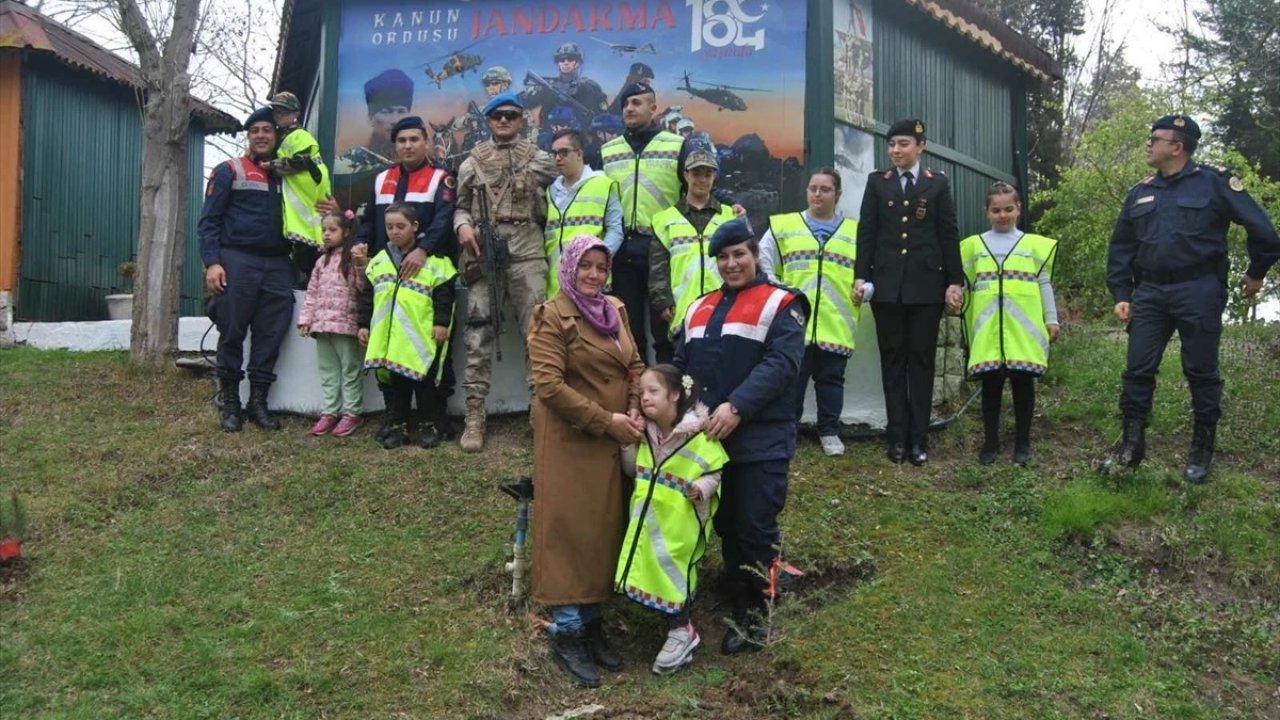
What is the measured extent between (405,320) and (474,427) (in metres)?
0.83

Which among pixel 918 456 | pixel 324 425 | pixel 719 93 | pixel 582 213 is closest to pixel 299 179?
pixel 324 425

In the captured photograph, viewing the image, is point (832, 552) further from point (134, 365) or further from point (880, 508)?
point (134, 365)

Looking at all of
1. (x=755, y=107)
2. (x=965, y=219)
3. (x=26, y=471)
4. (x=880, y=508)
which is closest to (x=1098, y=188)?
(x=965, y=219)

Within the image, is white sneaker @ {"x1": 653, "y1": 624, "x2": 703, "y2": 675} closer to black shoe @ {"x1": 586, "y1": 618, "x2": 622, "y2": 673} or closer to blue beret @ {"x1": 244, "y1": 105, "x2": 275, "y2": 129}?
black shoe @ {"x1": 586, "y1": 618, "x2": 622, "y2": 673}

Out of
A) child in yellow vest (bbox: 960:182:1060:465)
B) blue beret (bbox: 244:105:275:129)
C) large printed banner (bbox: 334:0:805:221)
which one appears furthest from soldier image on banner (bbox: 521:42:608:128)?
child in yellow vest (bbox: 960:182:1060:465)

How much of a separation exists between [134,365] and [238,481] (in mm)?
3624

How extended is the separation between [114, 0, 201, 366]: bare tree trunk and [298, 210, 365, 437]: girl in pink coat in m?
2.89

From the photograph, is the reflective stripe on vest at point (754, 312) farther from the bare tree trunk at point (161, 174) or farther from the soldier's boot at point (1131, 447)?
the bare tree trunk at point (161, 174)

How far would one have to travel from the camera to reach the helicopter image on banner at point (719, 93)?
7848 millimetres

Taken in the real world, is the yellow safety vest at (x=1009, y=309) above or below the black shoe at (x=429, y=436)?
above

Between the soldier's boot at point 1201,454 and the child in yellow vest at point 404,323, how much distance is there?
14.9 ft

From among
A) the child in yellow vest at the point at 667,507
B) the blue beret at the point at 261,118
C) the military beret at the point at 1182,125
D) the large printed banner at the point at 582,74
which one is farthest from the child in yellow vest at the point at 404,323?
the military beret at the point at 1182,125

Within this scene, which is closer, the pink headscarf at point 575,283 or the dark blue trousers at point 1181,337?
the pink headscarf at point 575,283

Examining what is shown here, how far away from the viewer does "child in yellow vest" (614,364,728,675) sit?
4.00m
